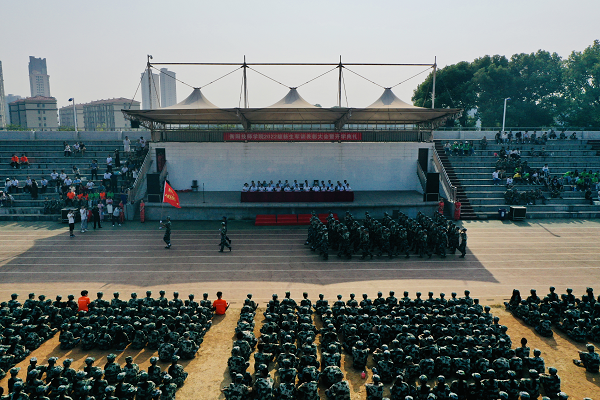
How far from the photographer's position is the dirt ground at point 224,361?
8438 mm

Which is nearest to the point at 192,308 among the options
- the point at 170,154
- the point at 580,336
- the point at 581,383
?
the point at 581,383

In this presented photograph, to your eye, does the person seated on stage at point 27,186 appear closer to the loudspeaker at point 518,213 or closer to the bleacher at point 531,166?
the bleacher at point 531,166

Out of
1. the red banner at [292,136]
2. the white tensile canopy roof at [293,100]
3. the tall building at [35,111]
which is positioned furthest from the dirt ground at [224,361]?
the tall building at [35,111]

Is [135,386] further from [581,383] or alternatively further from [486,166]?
[486,166]

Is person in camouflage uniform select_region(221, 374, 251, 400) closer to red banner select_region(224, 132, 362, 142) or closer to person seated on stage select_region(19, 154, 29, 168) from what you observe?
red banner select_region(224, 132, 362, 142)

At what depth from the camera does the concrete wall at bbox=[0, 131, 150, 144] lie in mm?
31641

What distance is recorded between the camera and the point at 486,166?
2933 cm

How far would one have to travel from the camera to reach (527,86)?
46.2 m

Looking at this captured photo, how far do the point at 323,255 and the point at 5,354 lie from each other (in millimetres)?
10850

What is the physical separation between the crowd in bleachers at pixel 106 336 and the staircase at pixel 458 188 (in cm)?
1814

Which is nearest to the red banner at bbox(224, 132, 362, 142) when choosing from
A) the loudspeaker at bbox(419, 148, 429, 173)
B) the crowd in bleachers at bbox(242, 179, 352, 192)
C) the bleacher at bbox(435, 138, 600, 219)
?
the crowd in bleachers at bbox(242, 179, 352, 192)

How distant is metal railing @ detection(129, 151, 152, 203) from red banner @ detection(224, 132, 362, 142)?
5.42m

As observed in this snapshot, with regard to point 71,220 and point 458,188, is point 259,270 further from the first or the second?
point 458,188

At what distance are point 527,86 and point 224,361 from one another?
49.0m
